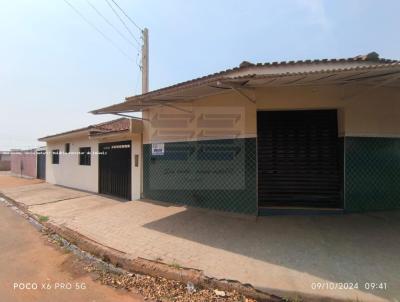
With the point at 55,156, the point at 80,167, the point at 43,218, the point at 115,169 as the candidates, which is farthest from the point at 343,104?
the point at 55,156

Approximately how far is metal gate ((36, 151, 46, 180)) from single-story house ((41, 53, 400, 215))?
47.1 feet

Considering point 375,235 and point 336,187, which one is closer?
point 375,235

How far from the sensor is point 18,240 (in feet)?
19.9

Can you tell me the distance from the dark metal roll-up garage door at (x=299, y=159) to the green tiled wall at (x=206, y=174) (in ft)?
1.96

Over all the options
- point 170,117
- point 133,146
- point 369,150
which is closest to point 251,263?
point 369,150

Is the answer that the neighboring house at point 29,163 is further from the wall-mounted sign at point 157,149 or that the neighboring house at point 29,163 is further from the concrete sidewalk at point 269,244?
the concrete sidewalk at point 269,244

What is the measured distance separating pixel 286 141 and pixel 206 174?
2.18 metres

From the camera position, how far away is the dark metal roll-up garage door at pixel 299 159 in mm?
6547

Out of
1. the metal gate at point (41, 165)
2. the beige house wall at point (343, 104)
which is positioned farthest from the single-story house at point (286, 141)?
the metal gate at point (41, 165)

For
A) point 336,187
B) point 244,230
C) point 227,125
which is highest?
point 227,125

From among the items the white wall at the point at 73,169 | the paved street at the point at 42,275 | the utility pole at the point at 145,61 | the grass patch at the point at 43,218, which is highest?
the utility pole at the point at 145,61

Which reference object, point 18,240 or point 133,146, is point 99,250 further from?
point 133,146

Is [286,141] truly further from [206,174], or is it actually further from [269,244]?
[269,244]

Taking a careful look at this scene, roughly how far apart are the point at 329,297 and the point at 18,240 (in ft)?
20.3
